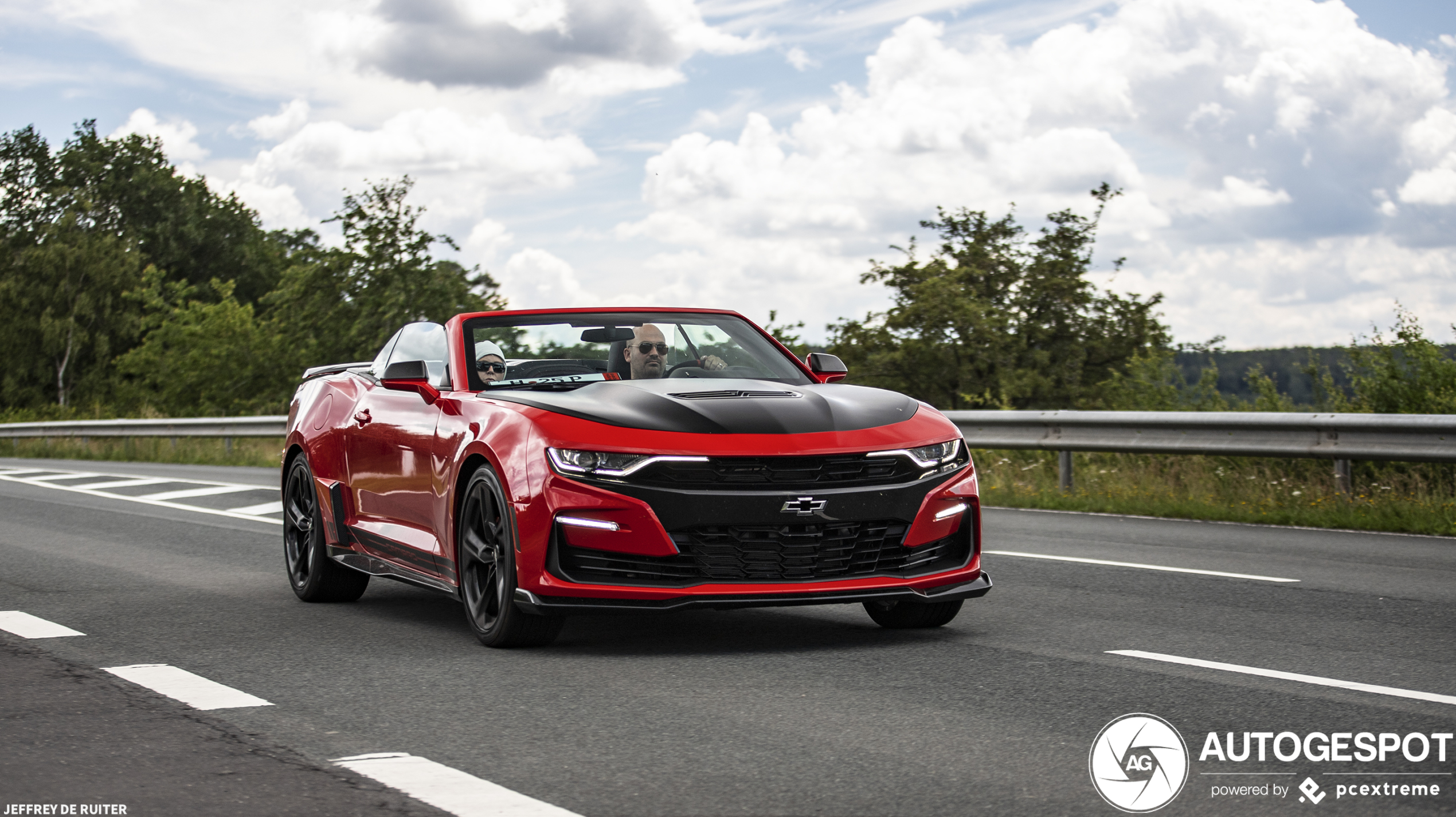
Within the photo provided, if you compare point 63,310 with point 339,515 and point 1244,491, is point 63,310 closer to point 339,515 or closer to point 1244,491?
point 1244,491

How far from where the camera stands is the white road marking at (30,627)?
23.0 ft

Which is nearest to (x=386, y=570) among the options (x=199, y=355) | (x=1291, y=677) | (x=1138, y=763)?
(x=1291, y=677)

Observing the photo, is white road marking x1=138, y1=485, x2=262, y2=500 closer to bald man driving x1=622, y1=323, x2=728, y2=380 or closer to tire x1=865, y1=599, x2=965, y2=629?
bald man driving x1=622, y1=323, x2=728, y2=380

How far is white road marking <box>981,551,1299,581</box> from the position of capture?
8.73m

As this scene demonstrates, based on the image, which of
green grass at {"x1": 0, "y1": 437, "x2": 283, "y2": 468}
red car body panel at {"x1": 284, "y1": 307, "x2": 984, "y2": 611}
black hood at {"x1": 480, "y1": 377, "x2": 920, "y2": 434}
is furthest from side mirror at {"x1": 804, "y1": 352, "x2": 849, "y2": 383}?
green grass at {"x1": 0, "y1": 437, "x2": 283, "y2": 468}

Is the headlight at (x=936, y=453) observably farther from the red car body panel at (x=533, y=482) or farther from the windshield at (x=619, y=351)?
the windshield at (x=619, y=351)

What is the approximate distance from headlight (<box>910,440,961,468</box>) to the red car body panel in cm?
3

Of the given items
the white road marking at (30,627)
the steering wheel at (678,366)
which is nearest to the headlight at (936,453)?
the steering wheel at (678,366)

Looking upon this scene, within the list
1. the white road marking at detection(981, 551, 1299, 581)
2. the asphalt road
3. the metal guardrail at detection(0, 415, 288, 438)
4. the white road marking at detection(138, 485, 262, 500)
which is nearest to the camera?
the asphalt road

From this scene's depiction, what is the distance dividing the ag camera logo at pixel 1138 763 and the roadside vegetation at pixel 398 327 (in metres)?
7.52

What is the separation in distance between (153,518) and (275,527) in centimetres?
168

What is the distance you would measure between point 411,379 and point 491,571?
116 cm

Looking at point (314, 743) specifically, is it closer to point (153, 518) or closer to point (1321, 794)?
point (1321, 794)

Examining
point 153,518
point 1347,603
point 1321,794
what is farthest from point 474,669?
point 153,518
